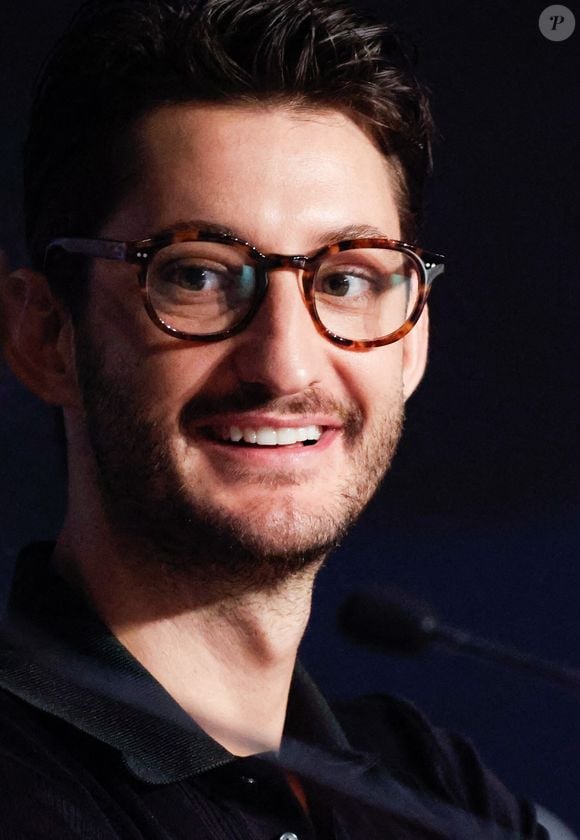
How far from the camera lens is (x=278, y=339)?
96 cm

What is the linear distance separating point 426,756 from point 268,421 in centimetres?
40

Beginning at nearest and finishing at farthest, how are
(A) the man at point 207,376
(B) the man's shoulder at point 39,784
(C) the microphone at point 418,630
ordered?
(B) the man's shoulder at point 39,784
(A) the man at point 207,376
(C) the microphone at point 418,630

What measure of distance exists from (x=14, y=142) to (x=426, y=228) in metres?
0.40

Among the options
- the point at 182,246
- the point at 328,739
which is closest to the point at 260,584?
the point at 328,739

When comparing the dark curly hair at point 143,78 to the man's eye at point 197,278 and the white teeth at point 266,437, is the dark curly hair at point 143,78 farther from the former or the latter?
the white teeth at point 266,437

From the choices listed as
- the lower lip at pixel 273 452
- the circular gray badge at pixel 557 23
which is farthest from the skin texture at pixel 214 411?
the circular gray badge at pixel 557 23

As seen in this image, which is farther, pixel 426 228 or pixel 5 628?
pixel 426 228

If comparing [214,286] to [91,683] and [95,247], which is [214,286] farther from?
[91,683]

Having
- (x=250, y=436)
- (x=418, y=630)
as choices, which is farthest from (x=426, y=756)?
(x=250, y=436)

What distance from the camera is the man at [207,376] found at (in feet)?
3.13

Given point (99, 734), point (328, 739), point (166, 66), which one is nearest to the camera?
point (99, 734)

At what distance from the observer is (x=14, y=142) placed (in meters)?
1.04

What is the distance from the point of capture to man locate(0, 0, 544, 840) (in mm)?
954

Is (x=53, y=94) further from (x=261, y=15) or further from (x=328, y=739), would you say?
(x=328, y=739)
